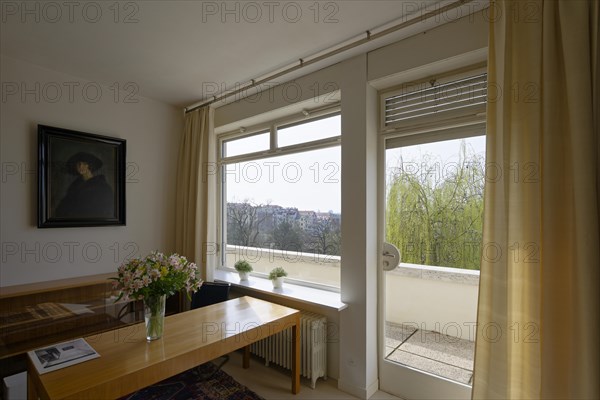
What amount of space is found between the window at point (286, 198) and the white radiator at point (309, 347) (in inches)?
17.0

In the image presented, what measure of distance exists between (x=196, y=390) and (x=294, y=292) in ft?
3.64

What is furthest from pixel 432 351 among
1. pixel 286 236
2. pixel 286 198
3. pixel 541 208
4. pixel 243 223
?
pixel 243 223

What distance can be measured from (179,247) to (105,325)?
3.67 feet

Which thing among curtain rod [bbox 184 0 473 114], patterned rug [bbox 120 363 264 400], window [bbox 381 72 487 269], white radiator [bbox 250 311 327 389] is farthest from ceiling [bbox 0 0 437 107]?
patterned rug [bbox 120 363 264 400]

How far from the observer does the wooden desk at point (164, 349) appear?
1.48 m

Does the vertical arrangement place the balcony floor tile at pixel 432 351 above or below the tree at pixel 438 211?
below

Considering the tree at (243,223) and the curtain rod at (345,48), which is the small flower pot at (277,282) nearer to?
the tree at (243,223)

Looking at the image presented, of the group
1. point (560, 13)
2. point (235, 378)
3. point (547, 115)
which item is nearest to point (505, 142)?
point (547, 115)

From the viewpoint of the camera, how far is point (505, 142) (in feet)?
5.53

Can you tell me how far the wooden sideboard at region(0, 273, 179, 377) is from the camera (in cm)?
238

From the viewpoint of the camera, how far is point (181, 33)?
226 centimetres

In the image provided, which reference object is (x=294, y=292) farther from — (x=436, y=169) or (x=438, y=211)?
Answer: (x=436, y=169)

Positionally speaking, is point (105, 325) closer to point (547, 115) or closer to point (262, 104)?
point (262, 104)

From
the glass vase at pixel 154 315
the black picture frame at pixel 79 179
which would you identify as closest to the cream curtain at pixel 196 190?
the black picture frame at pixel 79 179
